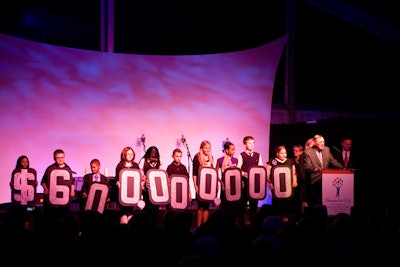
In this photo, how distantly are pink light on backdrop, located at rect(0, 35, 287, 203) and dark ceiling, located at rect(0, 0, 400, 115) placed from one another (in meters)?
1.02

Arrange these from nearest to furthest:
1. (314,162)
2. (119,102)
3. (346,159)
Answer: (314,162) → (346,159) → (119,102)

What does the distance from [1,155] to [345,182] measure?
5.98m

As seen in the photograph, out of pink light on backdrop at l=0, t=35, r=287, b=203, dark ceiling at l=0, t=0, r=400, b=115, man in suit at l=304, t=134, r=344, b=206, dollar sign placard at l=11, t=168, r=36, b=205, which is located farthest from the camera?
dark ceiling at l=0, t=0, r=400, b=115

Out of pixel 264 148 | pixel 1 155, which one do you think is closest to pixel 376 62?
pixel 264 148

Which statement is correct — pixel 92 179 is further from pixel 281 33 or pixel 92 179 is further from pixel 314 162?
pixel 281 33

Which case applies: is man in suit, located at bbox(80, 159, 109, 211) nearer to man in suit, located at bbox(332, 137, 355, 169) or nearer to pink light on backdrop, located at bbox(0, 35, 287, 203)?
pink light on backdrop, located at bbox(0, 35, 287, 203)

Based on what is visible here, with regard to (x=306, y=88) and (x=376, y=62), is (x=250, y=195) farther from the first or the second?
(x=376, y=62)

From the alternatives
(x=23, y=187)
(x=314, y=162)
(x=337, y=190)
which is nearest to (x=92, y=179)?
(x=23, y=187)

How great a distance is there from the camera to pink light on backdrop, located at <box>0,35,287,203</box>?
366 inches

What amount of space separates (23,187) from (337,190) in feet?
15.5

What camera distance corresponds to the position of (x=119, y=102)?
10.1m

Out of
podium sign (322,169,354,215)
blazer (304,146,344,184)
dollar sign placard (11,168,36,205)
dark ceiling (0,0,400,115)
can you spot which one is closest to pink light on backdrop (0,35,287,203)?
dark ceiling (0,0,400,115)

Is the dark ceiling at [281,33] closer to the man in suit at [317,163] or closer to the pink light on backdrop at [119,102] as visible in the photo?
the pink light on backdrop at [119,102]

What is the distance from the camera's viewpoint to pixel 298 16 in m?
12.7
